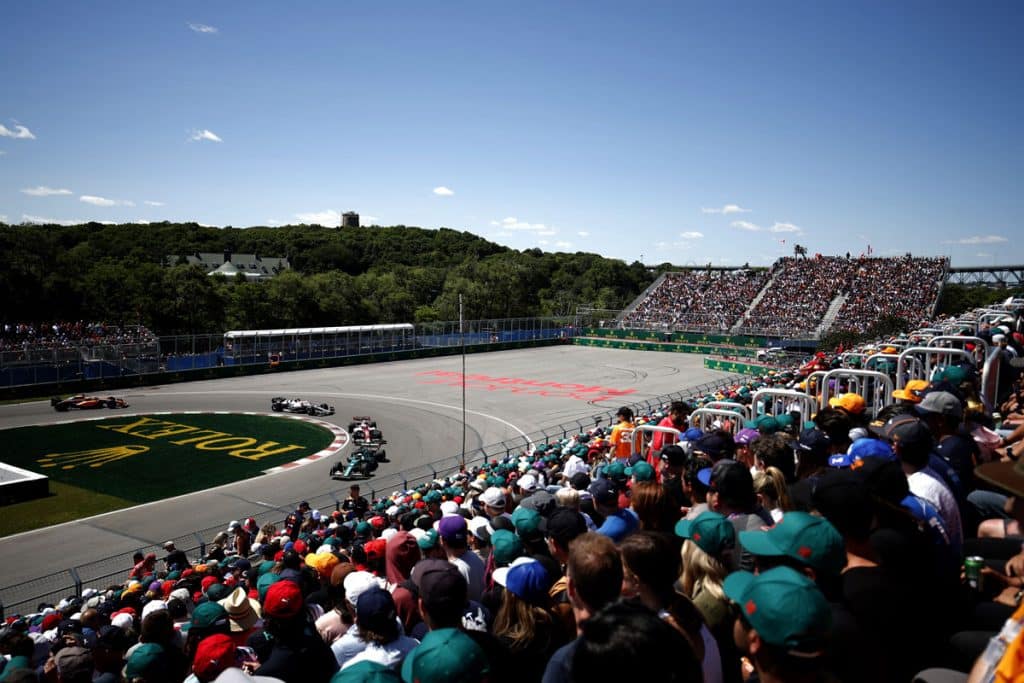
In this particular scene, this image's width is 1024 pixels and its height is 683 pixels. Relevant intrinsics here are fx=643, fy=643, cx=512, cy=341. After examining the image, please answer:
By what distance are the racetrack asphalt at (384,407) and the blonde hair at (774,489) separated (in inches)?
559

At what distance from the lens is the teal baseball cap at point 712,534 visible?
3.74 meters

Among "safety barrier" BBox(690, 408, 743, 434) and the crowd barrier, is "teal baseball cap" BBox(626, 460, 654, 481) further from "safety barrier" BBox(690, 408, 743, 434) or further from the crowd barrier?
the crowd barrier

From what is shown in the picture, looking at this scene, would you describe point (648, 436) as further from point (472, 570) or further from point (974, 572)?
point (974, 572)

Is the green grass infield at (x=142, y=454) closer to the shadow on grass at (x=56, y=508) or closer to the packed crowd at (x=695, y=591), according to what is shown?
the shadow on grass at (x=56, y=508)

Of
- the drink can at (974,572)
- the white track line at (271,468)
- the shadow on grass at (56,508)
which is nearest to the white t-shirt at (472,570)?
the drink can at (974,572)

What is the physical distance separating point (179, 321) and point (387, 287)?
27141 millimetres

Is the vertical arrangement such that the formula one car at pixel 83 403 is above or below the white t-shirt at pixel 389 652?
below

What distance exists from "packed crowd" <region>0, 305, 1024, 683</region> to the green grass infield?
14461 millimetres

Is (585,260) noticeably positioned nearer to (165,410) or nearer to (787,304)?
(787,304)

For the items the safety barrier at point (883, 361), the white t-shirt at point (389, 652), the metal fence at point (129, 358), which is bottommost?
the metal fence at point (129, 358)

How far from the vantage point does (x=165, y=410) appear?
3147 centimetres

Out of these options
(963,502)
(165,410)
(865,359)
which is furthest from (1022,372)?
(165,410)

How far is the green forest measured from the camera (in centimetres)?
5300

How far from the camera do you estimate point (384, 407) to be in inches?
1305
